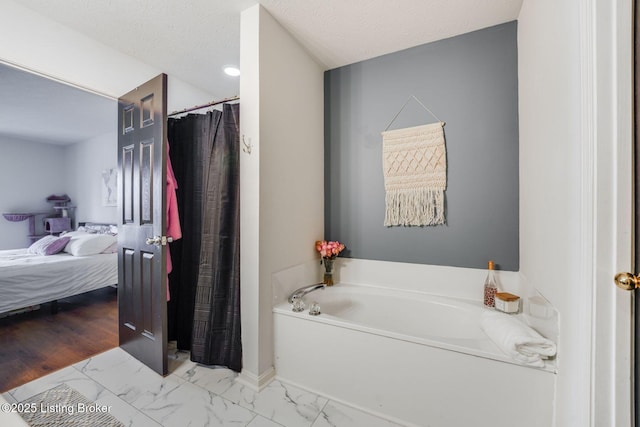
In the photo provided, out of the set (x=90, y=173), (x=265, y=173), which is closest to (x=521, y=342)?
(x=265, y=173)

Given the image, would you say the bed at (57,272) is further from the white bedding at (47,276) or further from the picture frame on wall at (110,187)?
the picture frame on wall at (110,187)

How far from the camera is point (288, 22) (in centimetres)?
176

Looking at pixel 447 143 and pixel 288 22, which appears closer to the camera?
pixel 288 22

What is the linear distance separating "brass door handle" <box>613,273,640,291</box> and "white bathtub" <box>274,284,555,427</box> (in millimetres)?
576

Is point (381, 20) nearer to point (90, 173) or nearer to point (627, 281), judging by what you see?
point (627, 281)

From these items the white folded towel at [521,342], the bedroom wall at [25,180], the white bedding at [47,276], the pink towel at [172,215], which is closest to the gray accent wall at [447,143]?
the white folded towel at [521,342]

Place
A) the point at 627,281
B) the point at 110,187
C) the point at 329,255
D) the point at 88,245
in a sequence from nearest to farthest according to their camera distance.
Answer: the point at 627,281, the point at 329,255, the point at 88,245, the point at 110,187

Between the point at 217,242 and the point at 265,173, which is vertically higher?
the point at 265,173

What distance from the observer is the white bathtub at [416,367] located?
1.16 m

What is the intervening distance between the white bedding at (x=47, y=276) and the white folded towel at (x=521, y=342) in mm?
3953

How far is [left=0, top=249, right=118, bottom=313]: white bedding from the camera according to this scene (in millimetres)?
2447

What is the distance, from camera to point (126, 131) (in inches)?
79.7

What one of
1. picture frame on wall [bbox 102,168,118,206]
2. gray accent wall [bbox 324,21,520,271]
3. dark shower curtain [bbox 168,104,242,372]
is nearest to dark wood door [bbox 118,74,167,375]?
dark shower curtain [bbox 168,104,242,372]

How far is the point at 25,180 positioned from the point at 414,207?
666 centimetres
